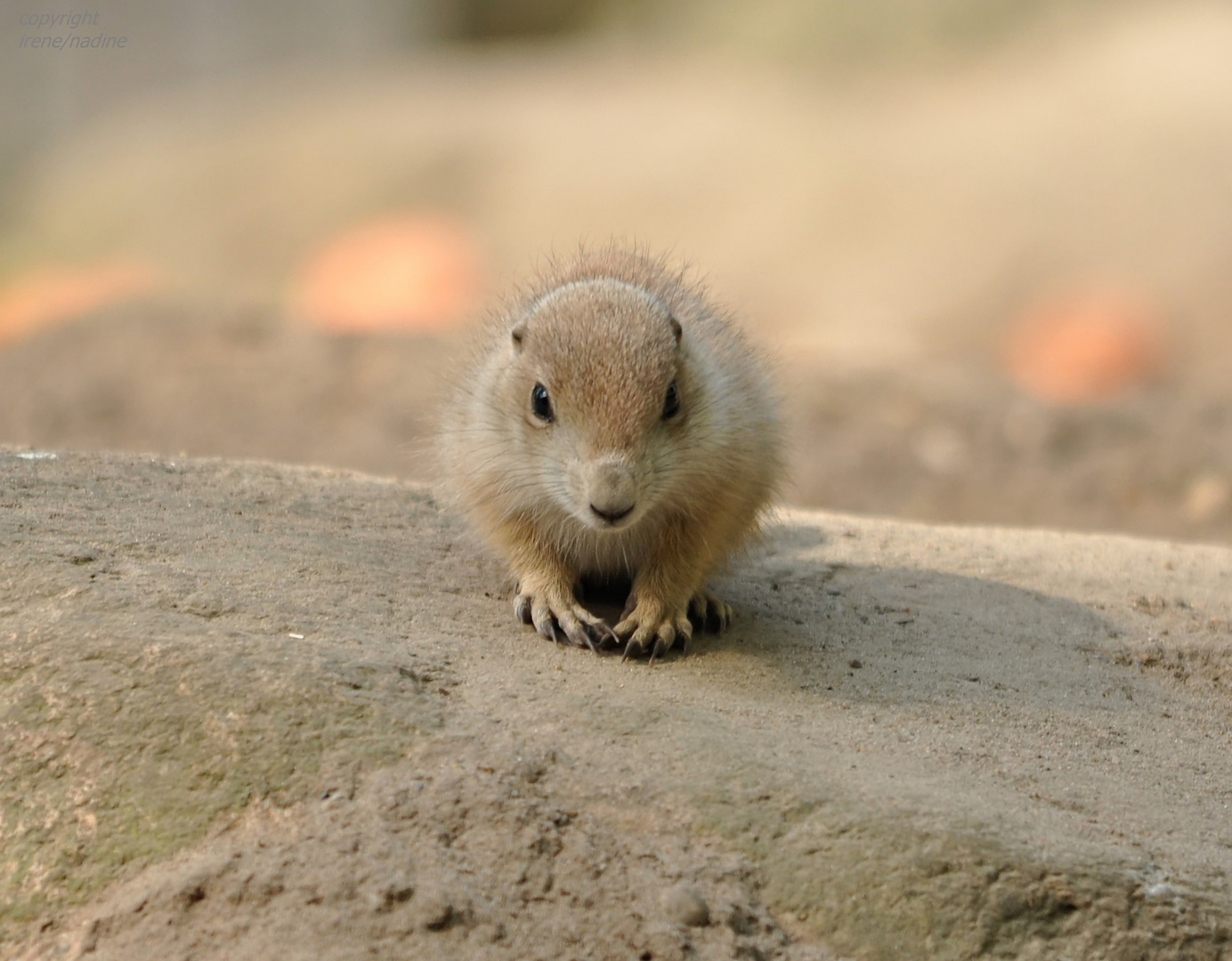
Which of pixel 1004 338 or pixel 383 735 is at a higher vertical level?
pixel 383 735

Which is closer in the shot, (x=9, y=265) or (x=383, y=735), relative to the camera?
(x=383, y=735)

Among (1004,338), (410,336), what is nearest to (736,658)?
(410,336)

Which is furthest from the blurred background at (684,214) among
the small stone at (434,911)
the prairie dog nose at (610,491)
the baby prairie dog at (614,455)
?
the small stone at (434,911)

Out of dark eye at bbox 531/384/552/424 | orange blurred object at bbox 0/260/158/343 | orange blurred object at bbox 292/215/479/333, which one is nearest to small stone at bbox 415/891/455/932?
dark eye at bbox 531/384/552/424

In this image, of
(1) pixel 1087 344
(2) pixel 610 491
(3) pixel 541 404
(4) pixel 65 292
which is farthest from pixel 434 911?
(1) pixel 1087 344

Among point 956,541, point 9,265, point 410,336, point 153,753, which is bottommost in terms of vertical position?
point 9,265

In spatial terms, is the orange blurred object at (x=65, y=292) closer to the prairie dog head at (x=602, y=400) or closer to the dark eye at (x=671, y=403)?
the prairie dog head at (x=602, y=400)

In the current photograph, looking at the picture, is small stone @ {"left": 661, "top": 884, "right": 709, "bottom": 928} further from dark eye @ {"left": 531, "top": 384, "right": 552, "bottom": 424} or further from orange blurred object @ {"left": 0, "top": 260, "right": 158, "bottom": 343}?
orange blurred object @ {"left": 0, "top": 260, "right": 158, "bottom": 343}

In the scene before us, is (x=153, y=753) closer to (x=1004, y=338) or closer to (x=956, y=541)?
(x=956, y=541)
